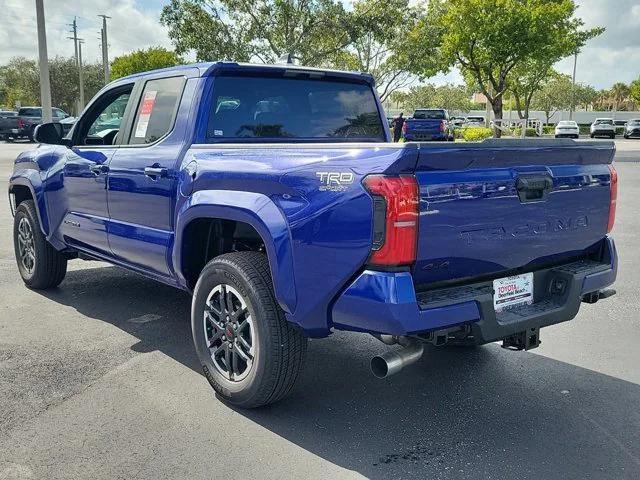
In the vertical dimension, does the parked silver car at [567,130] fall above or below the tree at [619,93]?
below

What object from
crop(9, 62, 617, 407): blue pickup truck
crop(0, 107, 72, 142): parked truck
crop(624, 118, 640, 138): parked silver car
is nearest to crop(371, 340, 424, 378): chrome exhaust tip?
crop(9, 62, 617, 407): blue pickup truck

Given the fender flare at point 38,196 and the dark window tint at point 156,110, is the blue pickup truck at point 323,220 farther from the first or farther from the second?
the fender flare at point 38,196

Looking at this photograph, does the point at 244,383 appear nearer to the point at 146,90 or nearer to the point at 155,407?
the point at 155,407

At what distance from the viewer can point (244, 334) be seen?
3.60m

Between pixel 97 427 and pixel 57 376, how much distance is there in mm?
857

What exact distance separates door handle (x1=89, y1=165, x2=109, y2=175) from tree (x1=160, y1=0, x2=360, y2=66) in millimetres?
17916

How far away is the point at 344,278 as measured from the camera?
2930 mm

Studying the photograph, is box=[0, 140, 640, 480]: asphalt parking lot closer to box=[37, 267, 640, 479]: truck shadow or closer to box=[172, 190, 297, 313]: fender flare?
box=[37, 267, 640, 479]: truck shadow

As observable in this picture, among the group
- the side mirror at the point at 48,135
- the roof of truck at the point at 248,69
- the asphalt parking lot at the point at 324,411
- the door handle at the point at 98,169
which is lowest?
the asphalt parking lot at the point at 324,411

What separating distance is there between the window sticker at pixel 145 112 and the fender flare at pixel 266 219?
1138 mm

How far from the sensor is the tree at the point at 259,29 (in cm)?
2197

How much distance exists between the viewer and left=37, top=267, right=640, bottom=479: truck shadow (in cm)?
307

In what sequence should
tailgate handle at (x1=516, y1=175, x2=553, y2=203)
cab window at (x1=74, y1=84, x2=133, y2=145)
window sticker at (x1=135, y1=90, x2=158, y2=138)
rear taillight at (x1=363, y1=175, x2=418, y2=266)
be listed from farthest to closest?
cab window at (x1=74, y1=84, x2=133, y2=145) < window sticker at (x1=135, y1=90, x2=158, y2=138) < tailgate handle at (x1=516, y1=175, x2=553, y2=203) < rear taillight at (x1=363, y1=175, x2=418, y2=266)

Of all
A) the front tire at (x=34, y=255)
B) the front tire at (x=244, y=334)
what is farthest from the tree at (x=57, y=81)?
the front tire at (x=244, y=334)
